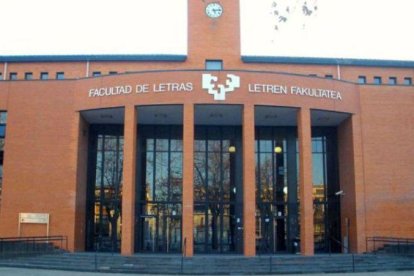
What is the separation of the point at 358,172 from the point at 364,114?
304 cm

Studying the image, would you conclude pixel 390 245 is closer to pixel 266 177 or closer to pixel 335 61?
pixel 266 177

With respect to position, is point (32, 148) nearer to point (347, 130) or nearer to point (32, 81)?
point (32, 81)

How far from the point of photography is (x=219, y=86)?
24.8 meters

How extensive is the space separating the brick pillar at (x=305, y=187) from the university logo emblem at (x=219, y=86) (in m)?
3.51

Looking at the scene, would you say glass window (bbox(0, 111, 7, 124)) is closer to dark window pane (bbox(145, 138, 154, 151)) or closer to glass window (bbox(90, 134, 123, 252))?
glass window (bbox(90, 134, 123, 252))

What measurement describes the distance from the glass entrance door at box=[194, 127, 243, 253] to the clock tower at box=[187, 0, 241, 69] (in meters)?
4.42

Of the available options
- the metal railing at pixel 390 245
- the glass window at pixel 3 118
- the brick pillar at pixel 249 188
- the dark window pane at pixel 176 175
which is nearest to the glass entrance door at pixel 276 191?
the metal railing at pixel 390 245

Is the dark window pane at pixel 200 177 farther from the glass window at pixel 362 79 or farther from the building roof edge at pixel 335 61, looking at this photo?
the glass window at pixel 362 79

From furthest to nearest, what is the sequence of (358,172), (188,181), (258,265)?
(358,172) → (188,181) → (258,265)

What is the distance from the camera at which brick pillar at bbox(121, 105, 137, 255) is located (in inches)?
949

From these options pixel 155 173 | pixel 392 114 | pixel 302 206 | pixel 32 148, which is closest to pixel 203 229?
pixel 155 173

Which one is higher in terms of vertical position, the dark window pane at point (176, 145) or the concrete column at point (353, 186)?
the dark window pane at point (176, 145)

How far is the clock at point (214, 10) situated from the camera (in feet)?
99.7

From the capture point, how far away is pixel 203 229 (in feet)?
90.9
